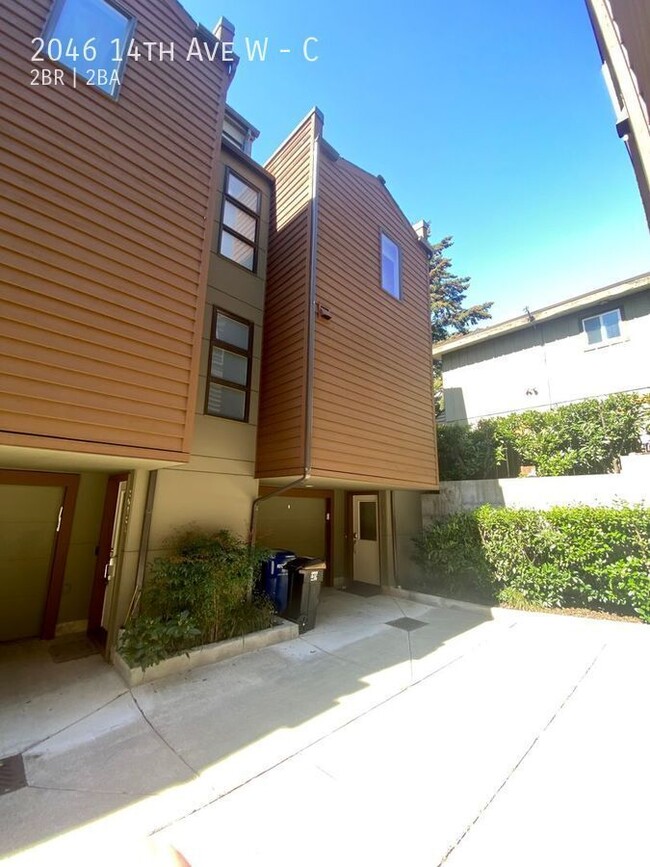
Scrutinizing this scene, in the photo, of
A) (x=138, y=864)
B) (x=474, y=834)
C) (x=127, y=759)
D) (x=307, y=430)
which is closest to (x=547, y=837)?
(x=474, y=834)

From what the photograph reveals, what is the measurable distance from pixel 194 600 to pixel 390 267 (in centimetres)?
798

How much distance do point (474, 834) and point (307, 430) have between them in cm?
442

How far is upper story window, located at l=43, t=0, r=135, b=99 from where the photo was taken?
169 inches

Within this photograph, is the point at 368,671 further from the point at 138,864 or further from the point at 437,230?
the point at 437,230

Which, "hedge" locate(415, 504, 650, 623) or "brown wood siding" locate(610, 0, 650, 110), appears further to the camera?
"hedge" locate(415, 504, 650, 623)

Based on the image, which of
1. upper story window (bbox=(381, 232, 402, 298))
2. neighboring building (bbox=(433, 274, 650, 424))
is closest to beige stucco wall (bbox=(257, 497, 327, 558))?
upper story window (bbox=(381, 232, 402, 298))

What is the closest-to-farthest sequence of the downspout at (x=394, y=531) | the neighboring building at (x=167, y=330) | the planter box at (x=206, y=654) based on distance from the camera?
the neighboring building at (x=167, y=330)
the planter box at (x=206, y=654)
the downspout at (x=394, y=531)

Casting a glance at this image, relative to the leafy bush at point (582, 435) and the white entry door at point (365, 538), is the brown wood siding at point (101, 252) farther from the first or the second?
the leafy bush at point (582, 435)

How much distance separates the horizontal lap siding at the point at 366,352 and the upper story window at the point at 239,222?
1396 mm

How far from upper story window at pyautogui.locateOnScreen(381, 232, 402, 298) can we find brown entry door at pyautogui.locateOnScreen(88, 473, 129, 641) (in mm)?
6642

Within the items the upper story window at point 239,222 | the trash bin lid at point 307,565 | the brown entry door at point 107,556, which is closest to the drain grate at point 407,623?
the trash bin lid at point 307,565

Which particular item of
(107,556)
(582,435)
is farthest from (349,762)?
(582,435)

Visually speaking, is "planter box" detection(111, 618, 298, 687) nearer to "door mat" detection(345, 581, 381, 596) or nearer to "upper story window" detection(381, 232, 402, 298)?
"door mat" detection(345, 581, 381, 596)

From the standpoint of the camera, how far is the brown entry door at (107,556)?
5234 millimetres
